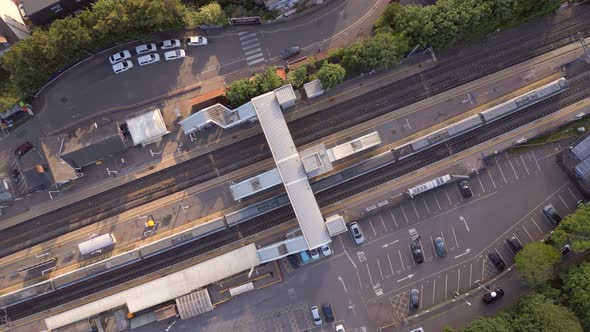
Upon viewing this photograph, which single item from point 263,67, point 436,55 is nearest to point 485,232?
point 436,55

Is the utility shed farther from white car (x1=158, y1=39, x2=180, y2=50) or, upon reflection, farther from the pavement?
white car (x1=158, y1=39, x2=180, y2=50)

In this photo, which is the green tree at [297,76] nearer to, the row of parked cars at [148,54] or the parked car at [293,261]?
the row of parked cars at [148,54]

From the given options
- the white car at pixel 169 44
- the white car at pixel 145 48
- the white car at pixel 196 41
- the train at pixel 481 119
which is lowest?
the train at pixel 481 119

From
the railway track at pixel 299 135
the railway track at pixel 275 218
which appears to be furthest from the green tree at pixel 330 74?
the railway track at pixel 275 218

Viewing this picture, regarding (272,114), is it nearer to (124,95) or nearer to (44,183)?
(124,95)

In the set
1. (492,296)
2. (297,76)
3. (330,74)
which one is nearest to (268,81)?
(297,76)

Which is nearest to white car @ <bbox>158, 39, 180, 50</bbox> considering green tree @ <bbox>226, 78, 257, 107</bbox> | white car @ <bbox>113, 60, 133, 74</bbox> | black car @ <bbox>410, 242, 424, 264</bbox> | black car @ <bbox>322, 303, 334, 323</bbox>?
white car @ <bbox>113, 60, 133, 74</bbox>
